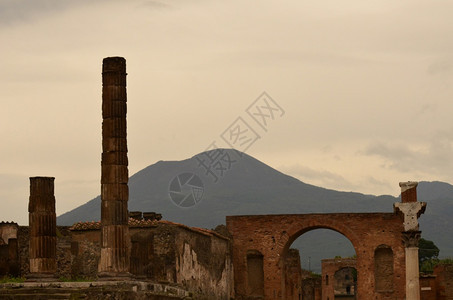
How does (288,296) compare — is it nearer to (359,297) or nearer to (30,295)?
(359,297)

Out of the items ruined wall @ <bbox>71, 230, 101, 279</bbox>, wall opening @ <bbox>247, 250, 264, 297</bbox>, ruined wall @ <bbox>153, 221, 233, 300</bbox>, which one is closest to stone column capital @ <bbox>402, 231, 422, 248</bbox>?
ruined wall @ <bbox>153, 221, 233, 300</bbox>

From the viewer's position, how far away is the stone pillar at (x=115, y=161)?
29.0m

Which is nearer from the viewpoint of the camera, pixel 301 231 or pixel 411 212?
pixel 411 212

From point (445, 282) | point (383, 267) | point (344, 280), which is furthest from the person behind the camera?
point (344, 280)

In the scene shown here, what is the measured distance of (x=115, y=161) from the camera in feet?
96.4

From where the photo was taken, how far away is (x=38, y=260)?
3105 cm

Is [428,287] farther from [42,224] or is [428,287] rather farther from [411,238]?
[42,224]

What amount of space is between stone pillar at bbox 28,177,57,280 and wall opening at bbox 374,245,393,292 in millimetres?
17935

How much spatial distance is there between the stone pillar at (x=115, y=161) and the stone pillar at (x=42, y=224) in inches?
110

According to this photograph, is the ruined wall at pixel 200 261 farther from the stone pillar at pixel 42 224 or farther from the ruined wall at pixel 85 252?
the stone pillar at pixel 42 224

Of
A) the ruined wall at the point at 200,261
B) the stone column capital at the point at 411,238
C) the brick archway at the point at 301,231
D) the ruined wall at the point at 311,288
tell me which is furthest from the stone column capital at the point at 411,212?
the ruined wall at the point at 311,288

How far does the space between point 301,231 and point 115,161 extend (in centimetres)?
1850

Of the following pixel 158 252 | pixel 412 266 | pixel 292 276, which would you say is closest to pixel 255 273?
pixel 292 276

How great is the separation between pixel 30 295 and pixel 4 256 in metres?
9.54
